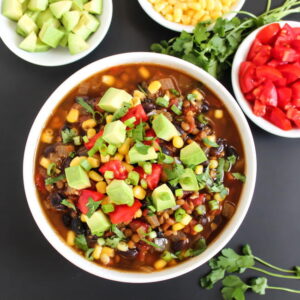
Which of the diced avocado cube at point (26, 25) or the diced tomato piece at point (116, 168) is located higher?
the diced avocado cube at point (26, 25)

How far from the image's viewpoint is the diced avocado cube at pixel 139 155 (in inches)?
101

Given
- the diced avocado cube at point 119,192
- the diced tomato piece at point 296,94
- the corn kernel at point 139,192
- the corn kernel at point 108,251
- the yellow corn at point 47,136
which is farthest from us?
the diced tomato piece at point 296,94

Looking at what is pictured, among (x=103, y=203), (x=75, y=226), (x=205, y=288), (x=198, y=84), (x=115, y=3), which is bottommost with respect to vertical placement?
Result: (x=205, y=288)

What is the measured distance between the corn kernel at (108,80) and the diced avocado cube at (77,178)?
71 cm

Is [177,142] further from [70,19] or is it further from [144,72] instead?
[70,19]

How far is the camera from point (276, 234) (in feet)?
10.9

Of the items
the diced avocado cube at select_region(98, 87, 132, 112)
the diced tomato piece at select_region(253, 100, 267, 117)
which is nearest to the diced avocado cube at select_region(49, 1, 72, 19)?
the diced avocado cube at select_region(98, 87, 132, 112)

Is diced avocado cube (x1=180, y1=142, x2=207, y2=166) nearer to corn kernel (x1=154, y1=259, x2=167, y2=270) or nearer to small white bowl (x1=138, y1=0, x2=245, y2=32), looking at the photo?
corn kernel (x1=154, y1=259, x2=167, y2=270)

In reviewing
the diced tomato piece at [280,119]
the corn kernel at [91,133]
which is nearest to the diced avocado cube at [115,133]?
the corn kernel at [91,133]

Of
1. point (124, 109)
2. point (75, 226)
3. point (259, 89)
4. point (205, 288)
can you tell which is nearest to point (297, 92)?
point (259, 89)

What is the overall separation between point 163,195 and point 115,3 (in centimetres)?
180

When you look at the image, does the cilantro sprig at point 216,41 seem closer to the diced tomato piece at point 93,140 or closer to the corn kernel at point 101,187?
the diced tomato piece at point 93,140

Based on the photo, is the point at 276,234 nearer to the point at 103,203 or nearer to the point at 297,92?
the point at 297,92

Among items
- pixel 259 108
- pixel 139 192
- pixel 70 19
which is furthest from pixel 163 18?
pixel 139 192
